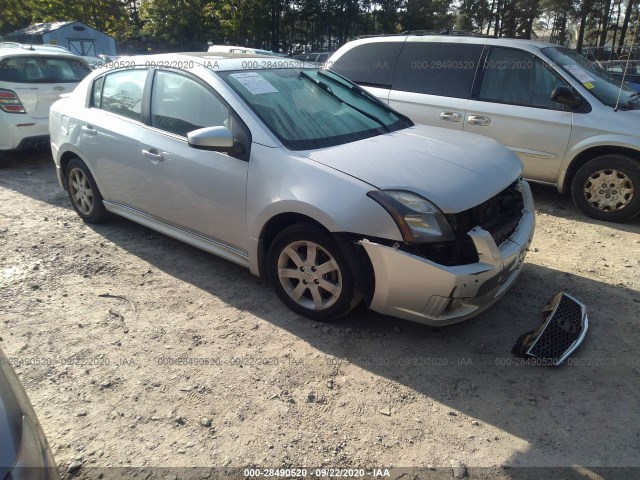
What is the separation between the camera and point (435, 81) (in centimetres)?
578

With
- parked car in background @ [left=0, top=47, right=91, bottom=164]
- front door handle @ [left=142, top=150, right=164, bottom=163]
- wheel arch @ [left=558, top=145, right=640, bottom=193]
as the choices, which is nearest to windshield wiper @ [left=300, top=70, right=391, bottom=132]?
front door handle @ [left=142, top=150, right=164, bottom=163]

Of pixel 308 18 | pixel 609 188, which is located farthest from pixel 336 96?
pixel 308 18

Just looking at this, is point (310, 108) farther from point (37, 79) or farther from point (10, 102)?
point (37, 79)

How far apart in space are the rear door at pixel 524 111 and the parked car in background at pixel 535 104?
0.01 meters

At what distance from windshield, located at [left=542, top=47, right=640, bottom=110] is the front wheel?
617 mm

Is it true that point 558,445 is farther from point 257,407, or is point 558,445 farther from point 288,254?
point 288,254

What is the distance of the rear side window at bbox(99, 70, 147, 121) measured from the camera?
4.05 m

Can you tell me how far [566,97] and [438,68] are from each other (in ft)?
4.95

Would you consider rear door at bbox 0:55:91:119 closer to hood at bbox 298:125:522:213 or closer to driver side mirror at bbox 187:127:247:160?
driver side mirror at bbox 187:127:247:160

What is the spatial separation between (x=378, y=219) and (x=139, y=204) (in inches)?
92.8

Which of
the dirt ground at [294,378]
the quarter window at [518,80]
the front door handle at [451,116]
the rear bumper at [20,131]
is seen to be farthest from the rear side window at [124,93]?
the quarter window at [518,80]

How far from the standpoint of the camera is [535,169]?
5.40 m

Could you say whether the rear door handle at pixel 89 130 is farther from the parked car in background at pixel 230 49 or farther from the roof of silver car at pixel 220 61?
the parked car in background at pixel 230 49

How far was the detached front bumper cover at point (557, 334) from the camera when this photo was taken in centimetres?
287
